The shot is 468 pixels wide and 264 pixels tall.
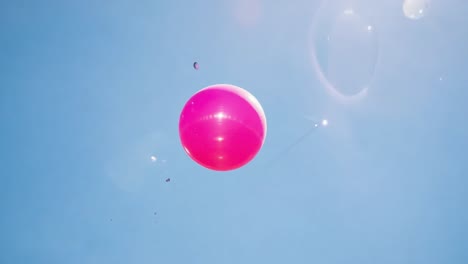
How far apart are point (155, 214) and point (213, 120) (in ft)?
13.1

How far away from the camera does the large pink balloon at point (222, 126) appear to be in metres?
3.06

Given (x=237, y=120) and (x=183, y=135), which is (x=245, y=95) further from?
(x=183, y=135)

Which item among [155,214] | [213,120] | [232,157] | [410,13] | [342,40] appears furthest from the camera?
[155,214]

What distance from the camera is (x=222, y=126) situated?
3045 mm

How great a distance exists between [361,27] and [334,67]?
0.79 meters

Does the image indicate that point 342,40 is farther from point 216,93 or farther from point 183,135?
point 183,135

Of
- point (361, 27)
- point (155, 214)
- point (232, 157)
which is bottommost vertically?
point (232, 157)

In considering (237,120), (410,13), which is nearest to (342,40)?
(410,13)

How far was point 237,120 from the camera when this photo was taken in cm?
307

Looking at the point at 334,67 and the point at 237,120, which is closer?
the point at 237,120

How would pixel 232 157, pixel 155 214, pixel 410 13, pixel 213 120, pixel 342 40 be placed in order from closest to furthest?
pixel 213 120 < pixel 232 157 < pixel 342 40 < pixel 410 13 < pixel 155 214

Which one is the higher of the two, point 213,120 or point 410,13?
point 410,13

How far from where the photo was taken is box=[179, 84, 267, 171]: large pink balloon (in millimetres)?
3057

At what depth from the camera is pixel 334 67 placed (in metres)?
4.95
